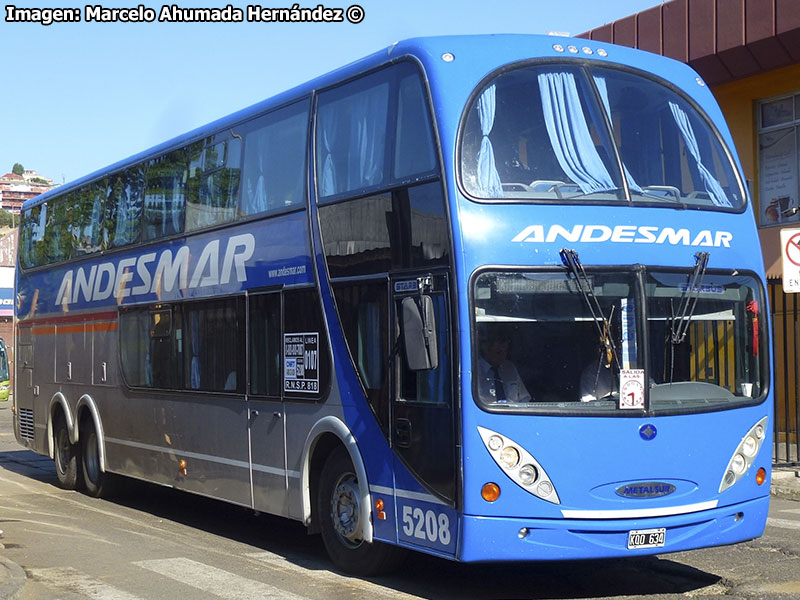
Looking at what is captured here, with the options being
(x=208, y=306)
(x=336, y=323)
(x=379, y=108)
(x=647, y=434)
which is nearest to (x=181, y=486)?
(x=208, y=306)

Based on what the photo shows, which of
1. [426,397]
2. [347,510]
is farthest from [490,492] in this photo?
[347,510]

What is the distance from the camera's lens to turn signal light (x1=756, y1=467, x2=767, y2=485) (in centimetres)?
845

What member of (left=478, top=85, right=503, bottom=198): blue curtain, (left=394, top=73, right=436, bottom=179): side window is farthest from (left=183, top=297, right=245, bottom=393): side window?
(left=478, top=85, right=503, bottom=198): blue curtain

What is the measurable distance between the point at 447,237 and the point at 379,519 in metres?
2.29

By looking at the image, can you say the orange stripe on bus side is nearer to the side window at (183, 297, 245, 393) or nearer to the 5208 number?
the side window at (183, 297, 245, 393)

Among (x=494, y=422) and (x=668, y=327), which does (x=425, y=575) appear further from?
(x=668, y=327)

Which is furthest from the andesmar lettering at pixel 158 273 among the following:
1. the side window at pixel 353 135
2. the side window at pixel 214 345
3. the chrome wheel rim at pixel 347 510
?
the chrome wheel rim at pixel 347 510

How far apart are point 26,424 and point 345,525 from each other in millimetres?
10416

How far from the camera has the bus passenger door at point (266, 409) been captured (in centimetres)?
1035

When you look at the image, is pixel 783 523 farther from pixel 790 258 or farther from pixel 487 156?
pixel 487 156

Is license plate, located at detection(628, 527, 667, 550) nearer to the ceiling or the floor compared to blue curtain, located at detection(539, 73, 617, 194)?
nearer to the floor

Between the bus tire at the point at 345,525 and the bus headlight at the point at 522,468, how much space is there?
1661mm

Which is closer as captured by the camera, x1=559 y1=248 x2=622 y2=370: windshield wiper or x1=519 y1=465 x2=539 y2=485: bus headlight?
x1=519 y1=465 x2=539 y2=485: bus headlight

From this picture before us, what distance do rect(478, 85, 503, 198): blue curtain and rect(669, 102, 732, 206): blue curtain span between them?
164 cm
